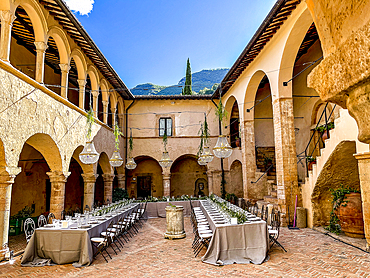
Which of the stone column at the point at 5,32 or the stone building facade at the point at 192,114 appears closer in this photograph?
the stone building facade at the point at 192,114

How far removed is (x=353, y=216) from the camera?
7.14 metres

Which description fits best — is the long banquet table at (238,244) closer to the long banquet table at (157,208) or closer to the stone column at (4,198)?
the stone column at (4,198)

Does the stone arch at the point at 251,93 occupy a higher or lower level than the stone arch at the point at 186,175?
higher

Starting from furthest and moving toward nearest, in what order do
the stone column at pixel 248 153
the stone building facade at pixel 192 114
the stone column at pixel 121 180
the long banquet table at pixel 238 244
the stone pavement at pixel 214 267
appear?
the stone column at pixel 121 180 < the stone column at pixel 248 153 < the long banquet table at pixel 238 244 < the stone pavement at pixel 214 267 < the stone building facade at pixel 192 114

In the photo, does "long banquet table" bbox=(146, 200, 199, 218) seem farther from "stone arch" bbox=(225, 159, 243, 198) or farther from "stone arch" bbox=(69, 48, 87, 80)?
"stone arch" bbox=(69, 48, 87, 80)

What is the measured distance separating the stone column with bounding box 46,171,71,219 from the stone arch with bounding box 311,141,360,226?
7827 mm

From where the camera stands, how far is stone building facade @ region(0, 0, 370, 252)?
154 cm

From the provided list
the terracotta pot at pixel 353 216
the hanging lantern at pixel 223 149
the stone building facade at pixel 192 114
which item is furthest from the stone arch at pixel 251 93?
the terracotta pot at pixel 353 216

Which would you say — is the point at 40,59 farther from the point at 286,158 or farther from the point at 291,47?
the point at 286,158

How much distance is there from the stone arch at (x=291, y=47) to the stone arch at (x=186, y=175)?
10306 millimetres

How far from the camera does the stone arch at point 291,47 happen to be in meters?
7.93

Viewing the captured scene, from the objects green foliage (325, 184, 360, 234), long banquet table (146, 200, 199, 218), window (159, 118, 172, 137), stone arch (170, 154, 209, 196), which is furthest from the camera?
stone arch (170, 154, 209, 196)

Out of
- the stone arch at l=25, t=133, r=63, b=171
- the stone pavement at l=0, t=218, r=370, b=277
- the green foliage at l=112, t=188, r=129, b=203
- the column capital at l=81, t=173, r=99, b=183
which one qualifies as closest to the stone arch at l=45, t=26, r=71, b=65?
the stone arch at l=25, t=133, r=63, b=171

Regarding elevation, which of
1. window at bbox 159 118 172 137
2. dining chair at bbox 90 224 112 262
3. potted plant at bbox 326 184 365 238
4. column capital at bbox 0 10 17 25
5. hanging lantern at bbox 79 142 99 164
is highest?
column capital at bbox 0 10 17 25
